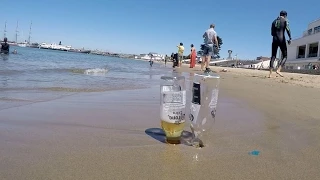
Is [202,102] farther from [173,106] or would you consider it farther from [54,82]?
[54,82]

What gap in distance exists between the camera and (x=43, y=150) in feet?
6.01

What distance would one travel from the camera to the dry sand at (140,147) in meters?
1.56

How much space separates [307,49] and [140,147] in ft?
141

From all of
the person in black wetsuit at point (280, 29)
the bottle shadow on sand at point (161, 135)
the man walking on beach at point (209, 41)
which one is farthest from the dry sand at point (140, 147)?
the man walking on beach at point (209, 41)

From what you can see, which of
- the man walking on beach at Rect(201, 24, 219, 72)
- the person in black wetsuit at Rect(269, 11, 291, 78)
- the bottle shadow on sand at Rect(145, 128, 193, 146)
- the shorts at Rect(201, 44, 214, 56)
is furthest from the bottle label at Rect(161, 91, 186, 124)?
the shorts at Rect(201, 44, 214, 56)

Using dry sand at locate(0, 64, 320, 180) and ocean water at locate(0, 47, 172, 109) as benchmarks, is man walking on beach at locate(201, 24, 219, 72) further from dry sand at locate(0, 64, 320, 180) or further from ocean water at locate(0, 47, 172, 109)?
dry sand at locate(0, 64, 320, 180)

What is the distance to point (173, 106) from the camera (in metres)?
1.98

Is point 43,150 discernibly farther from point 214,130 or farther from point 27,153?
point 214,130

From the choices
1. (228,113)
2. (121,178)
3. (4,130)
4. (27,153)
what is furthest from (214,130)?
(4,130)

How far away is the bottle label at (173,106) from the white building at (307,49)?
117 ft

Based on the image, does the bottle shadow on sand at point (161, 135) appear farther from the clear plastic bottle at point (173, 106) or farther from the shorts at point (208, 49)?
the shorts at point (208, 49)

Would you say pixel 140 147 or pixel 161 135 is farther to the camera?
pixel 161 135

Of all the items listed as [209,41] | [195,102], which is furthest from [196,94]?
[209,41]

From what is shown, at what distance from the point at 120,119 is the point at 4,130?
3.39 ft
